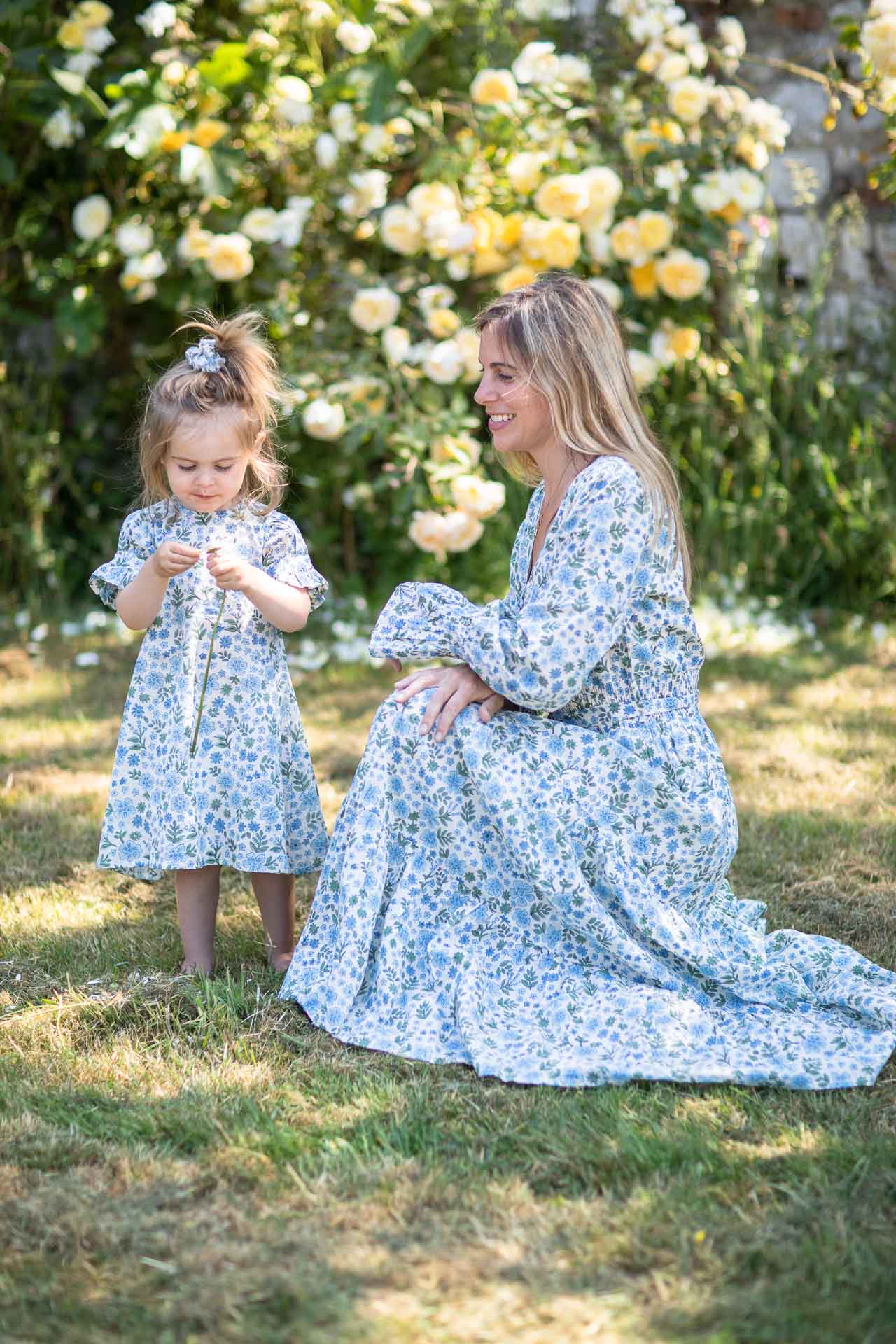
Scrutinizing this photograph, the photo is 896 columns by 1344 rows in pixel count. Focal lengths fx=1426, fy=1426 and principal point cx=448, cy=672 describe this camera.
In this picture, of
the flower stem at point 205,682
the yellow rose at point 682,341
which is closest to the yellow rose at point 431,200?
the yellow rose at point 682,341

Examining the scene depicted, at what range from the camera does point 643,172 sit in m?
4.58

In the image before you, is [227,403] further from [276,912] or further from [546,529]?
[276,912]

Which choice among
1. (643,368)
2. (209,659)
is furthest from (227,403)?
(643,368)

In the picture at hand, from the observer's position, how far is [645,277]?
4562 millimetres

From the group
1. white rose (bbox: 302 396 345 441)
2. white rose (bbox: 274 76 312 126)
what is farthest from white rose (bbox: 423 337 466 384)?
white rose (bbox: 274 76 312 126)

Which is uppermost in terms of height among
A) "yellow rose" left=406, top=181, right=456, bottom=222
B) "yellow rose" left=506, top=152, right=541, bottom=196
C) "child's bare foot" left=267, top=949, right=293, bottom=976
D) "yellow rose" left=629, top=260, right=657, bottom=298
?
"yellow rose" left=506, top=152, right=541, bottom=196

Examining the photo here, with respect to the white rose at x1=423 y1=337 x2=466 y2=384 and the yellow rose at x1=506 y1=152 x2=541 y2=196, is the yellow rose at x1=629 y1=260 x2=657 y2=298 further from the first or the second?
the white rose at x1=423 y1=337 x2=466 y2=384

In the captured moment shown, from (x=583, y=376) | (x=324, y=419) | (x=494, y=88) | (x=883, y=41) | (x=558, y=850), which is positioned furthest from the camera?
(x=324, y=419)

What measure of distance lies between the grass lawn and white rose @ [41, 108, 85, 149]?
2.73 metres

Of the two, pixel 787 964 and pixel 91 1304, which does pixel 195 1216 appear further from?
pixel 787 964

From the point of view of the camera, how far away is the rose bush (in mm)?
4285

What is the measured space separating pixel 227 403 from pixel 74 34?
8.35ft

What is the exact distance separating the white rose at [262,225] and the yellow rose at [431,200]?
1.57ft

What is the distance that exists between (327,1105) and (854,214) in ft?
13.9
